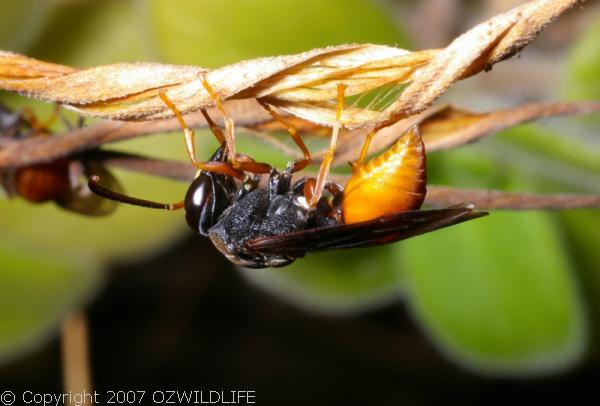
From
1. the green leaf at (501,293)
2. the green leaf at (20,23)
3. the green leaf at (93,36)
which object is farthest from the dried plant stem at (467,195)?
the green leaf at (93,36)

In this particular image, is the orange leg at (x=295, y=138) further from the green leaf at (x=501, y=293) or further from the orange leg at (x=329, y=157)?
the green leaf at (x=501, y=293)

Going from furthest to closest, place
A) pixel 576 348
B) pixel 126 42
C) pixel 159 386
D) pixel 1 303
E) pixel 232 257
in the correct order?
pixel 159 386
pixel 126 42
pixel 1 303
pixel 576 348
pixel 232 257

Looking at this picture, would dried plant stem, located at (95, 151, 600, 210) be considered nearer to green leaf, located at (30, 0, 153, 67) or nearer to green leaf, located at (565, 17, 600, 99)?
green leaf, located at (565, 17, 600, 99)

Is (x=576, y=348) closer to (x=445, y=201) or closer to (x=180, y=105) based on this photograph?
(x=445, y=201)

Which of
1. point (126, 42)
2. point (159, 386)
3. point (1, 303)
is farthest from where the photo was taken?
point (159, 386)

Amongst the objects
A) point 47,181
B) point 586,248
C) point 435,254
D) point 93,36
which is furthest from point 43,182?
point 586,248

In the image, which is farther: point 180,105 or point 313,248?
point 313,248

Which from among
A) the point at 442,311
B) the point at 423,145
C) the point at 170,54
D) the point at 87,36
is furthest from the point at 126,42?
the point at 423,145
